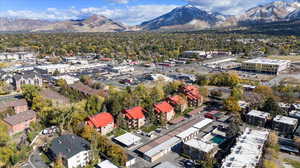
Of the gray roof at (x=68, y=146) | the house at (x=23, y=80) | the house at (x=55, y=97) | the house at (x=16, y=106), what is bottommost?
the gray roof at (x=68, y=146)

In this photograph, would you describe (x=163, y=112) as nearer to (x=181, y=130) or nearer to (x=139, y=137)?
(x=181, y=130)

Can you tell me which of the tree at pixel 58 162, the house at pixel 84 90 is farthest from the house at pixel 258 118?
the tree at pixel 58 162

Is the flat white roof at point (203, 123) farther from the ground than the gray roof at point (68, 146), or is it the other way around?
the gray roof at point (68, 146)

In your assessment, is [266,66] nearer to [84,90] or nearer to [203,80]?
[203,80]

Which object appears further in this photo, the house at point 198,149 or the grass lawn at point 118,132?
the grass lawn at point 118,132

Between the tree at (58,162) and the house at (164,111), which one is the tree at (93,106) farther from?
the tree at (58,162)

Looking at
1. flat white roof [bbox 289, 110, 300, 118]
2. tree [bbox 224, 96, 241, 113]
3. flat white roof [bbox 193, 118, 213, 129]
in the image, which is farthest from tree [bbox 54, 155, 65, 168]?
flat white roof [bbox 289, 110, 300, 118]
